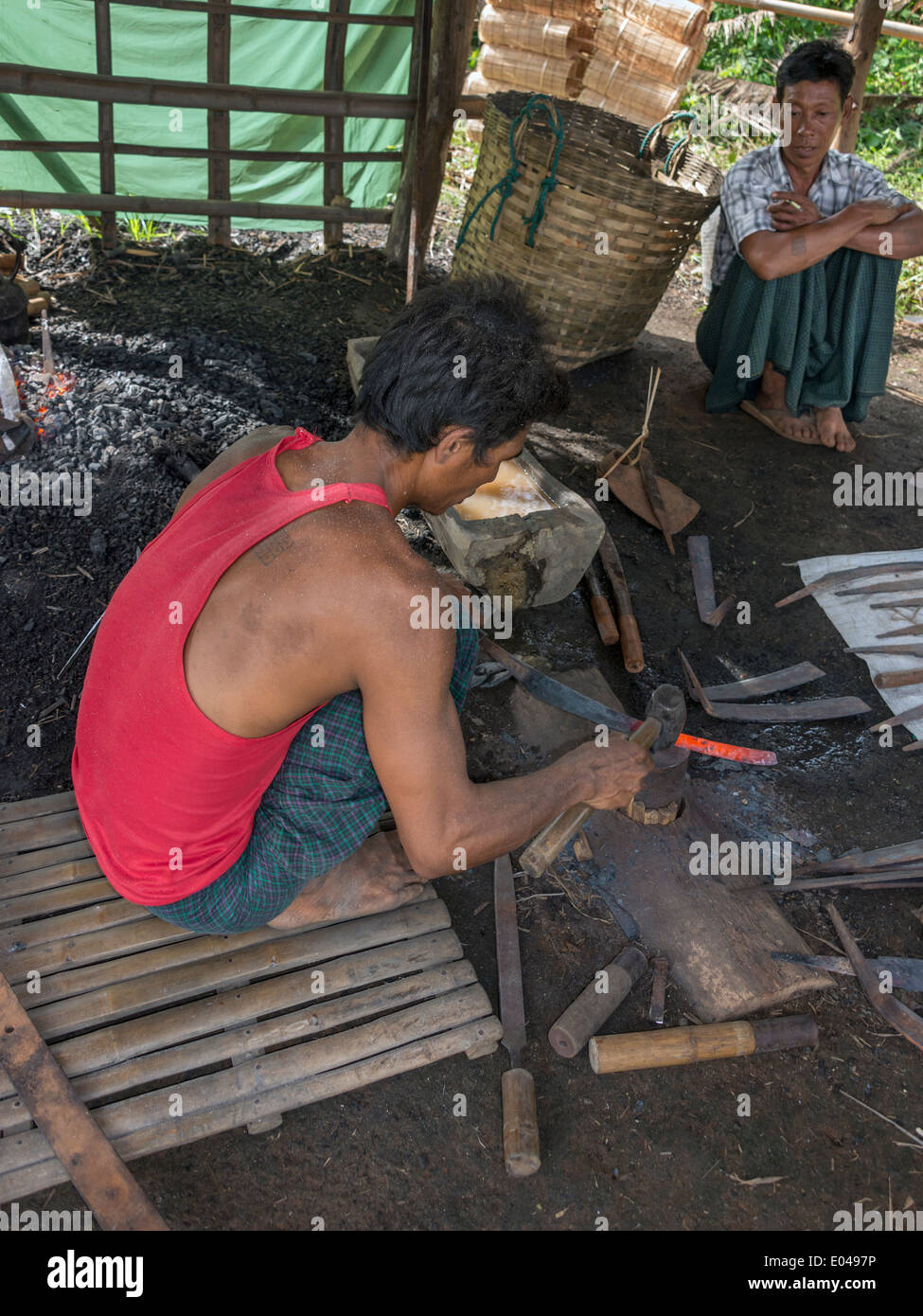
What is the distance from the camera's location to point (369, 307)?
16.8 feet

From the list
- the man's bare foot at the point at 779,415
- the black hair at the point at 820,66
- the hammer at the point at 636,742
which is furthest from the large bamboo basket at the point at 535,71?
the hammer at the point at 636,742

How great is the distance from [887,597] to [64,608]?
311 cm

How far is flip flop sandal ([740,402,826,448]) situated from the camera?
185 inches

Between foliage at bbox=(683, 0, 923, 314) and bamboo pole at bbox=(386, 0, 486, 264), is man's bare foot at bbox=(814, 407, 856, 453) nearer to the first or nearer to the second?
bamboo pole at bbox=(386, 0, 486, 264)

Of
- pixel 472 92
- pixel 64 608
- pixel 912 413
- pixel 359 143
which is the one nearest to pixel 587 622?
pixel 64 608

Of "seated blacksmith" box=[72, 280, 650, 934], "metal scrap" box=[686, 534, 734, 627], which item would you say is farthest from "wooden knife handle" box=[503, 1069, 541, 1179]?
"metal scrap" box=[686, 534, 734, 627]

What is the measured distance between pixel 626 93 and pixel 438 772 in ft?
19.7

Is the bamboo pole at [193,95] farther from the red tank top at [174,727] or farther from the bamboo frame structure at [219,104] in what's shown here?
the red tank top at [174,727]

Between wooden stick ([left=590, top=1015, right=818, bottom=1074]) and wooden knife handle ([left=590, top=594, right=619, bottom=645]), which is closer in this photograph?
wooden stick ([left=590, top=1015, right=818, bottom=1074])

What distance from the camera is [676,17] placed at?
5.93 m

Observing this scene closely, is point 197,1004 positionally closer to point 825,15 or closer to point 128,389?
point 128,389

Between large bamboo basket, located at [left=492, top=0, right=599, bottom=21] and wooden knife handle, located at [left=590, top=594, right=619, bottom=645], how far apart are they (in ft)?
15.8

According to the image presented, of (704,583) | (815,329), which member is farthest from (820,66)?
(704,583)
